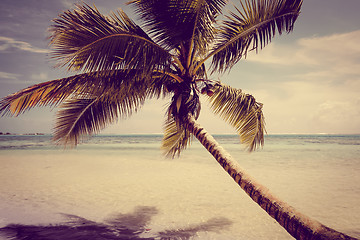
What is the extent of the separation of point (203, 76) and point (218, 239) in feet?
11.3

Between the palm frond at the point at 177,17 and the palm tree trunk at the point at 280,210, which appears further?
the palm frond at the point at 177,17

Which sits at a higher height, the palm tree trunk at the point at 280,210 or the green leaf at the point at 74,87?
the green leaf at the point at 74,87

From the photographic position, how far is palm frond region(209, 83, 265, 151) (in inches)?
211

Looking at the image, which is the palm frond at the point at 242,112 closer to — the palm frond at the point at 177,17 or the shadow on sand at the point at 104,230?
the palm frond at the point at 177,17

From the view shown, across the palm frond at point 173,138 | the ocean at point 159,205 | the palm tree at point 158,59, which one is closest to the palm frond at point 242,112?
the palm tree at point 158,59

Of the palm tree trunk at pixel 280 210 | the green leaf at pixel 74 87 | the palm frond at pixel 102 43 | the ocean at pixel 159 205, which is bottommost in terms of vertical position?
the ocean at pixel 159 205

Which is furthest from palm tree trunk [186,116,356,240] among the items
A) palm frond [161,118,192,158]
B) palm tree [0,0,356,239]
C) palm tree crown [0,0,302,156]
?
palm frond [161,118,192,158]

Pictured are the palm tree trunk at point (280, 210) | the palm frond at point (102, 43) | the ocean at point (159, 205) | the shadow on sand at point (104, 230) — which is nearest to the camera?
the palm tree trunk at point (280, 210)

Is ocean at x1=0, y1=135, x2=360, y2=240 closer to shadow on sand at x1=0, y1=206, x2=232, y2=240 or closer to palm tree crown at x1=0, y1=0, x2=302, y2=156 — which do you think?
shadow on sand at x1=0, y1=206, x2=232, y2=240

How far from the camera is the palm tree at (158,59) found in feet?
12.5

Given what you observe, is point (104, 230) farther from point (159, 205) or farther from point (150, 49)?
point (150, 49)

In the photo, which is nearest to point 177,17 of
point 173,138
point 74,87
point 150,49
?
point 150,49

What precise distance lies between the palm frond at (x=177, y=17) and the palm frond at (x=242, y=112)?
1.44 m

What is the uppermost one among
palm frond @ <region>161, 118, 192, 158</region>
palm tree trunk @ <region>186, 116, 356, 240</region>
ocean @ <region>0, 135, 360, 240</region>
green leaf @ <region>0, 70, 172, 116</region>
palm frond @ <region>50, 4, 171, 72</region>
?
palm frond @ <region>50, 4, 171, 72</region>
